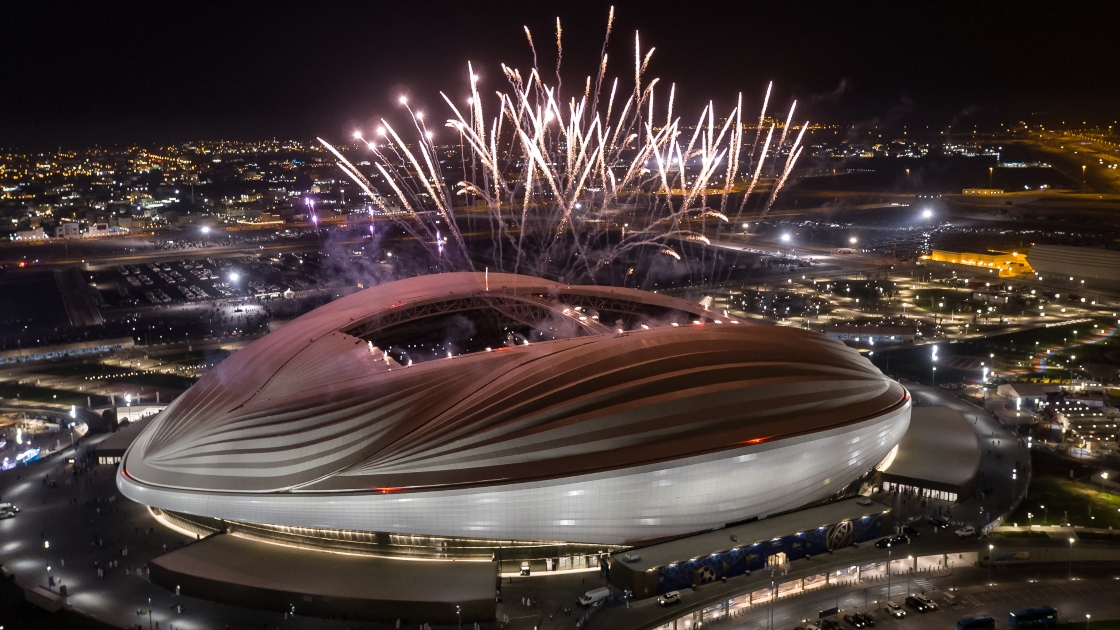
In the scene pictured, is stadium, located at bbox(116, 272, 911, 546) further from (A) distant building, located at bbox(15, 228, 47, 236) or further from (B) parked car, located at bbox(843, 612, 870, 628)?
(A) distant building, located at bbox(15, 228, 47, 236)

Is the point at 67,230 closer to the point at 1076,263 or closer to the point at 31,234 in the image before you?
the point at 31,234

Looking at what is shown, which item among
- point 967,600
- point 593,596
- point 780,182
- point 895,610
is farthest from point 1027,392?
point 593,596

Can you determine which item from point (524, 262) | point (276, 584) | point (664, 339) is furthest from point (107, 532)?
point (524, 262)

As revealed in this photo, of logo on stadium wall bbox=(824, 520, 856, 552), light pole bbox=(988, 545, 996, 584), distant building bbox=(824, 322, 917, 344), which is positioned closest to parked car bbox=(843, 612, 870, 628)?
logo on stadium wall bbox=(824, 520, 856, 552)

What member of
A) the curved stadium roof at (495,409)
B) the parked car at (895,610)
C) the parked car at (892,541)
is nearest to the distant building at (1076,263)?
the curved stadium roof at (495,409)

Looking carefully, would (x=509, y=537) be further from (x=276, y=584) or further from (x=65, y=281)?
(x=65, y=281)

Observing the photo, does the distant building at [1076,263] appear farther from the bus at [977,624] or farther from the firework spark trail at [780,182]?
the bus at [977,624]
